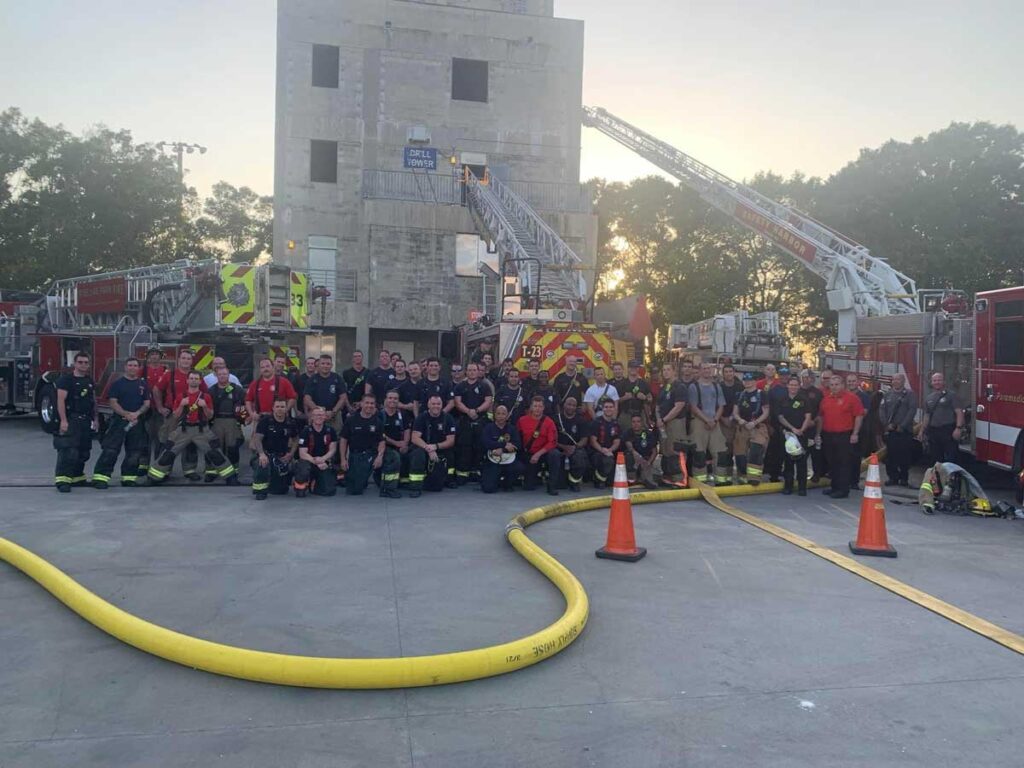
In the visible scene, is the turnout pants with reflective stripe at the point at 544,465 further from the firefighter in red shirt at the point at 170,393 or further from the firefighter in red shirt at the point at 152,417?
the firefighter in red shirt at the point at 152,417

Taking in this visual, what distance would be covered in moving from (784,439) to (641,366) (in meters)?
2.13

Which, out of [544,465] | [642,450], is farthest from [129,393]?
[642,450]

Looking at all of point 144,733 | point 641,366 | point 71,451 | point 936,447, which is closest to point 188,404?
point 71,451

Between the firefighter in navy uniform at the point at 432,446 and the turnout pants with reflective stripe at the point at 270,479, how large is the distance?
54.3 inches

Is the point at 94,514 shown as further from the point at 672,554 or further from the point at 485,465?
the point at 672,554

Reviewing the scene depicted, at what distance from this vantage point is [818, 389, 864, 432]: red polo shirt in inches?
374

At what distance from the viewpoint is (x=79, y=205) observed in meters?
28.6

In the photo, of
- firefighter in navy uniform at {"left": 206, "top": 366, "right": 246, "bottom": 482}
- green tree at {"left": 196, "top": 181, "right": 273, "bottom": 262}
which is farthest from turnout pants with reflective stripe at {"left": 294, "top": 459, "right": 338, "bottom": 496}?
green tree at {"left": 196, "top": 181, "right": 273, "bottom": 262}

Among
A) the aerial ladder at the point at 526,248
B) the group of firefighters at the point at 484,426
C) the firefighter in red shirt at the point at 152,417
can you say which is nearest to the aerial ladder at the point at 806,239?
the aerial ladder at the point at 526,248

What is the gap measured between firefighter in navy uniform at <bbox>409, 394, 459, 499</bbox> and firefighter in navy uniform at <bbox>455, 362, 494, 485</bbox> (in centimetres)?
24

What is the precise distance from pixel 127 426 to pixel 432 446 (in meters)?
3.53

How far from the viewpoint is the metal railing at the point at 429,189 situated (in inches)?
1000

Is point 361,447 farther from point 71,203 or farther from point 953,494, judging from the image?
point 71,203

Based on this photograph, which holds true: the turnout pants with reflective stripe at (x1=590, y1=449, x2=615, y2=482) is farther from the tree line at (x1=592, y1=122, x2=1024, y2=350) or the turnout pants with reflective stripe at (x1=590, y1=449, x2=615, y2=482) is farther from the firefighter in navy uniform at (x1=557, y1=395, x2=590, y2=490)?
the tree line at (x1=592, y1=122, x2=1024, y2=350)
